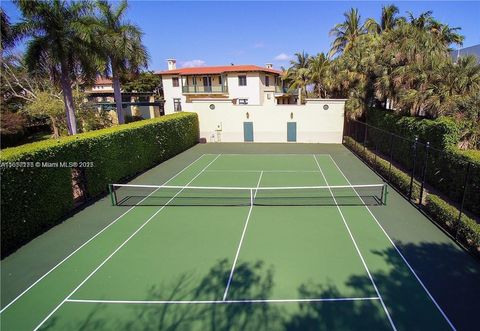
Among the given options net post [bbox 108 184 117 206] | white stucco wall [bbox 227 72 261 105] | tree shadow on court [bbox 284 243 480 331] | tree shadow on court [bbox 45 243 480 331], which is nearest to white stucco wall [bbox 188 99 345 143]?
white stucco wall [bbox 227 72 261 105]

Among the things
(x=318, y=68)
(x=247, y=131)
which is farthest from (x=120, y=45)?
(x=318, y=68)

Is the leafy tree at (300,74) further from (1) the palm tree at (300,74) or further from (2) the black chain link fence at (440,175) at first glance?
(2) the black chain link fence at (440,175)

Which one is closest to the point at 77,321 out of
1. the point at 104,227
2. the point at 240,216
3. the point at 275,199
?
the point at 104,227

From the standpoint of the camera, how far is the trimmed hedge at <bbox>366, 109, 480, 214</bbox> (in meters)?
11.3

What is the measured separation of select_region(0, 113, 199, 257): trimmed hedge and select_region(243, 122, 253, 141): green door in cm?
1182

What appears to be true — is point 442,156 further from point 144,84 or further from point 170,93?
point 144,84

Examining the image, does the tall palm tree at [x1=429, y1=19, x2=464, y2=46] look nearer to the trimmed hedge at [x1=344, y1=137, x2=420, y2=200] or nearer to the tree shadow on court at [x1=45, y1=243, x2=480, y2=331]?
the trimmed hedge at [x1=344, y1=137, x2=420, y2=200]

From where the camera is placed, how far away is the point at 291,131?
28891mm

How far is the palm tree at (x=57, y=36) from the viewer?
1705cm

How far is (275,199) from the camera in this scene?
44.6 feet

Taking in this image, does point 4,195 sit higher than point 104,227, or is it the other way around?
point 4,195

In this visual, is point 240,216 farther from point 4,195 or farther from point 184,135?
point 184,135

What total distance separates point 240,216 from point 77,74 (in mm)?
15421

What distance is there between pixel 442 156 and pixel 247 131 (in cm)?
1860
